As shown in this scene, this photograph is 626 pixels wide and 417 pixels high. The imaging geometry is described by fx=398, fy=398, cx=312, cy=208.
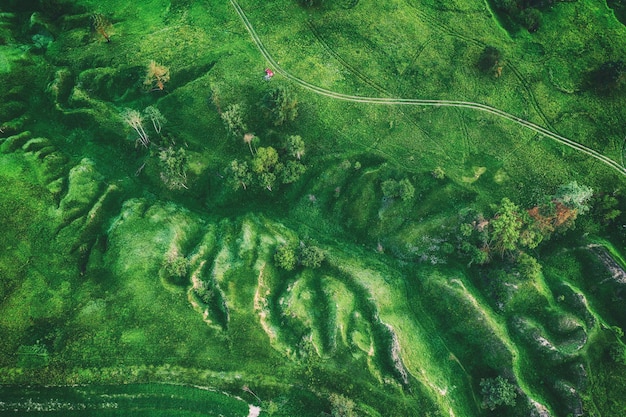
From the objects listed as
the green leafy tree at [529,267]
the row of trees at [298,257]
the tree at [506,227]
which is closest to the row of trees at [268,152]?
the row of trees at [298,257]

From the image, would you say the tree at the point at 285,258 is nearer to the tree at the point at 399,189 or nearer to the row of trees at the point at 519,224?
the tree at the point at 399,189

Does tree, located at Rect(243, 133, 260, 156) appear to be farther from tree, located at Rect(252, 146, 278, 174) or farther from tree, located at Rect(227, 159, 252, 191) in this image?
tree, located at Rect(227, 159, 252, 191)

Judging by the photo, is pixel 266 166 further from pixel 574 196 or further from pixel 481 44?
pixel 481 44

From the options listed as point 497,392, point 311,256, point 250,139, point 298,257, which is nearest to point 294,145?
point 250,139

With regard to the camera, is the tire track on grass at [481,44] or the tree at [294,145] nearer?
the tree at [294,145]

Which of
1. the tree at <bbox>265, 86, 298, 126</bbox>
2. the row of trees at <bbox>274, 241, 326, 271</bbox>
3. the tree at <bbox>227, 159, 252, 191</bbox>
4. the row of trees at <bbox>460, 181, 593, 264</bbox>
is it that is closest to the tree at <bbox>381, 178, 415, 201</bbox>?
the row of trees at <bbox>460, 181, 593, 264</bbox>

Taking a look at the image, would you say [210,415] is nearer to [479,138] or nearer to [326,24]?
[479,138]
